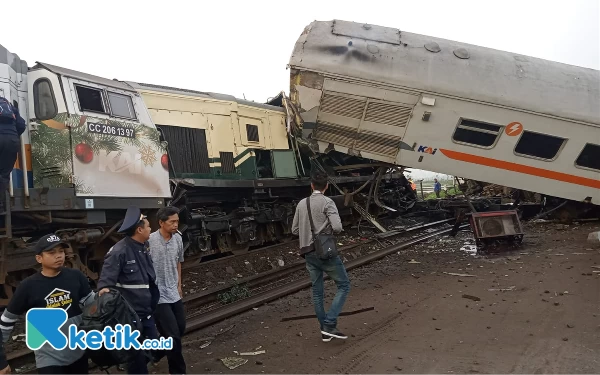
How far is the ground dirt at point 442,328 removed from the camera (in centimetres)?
411

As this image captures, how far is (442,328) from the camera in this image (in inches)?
197

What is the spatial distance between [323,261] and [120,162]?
3615mm

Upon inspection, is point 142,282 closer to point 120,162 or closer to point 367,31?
point 120,162

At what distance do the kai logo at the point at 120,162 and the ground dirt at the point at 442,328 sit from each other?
2762 millimetres

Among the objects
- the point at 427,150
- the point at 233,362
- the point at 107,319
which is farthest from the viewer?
the point at 427,150

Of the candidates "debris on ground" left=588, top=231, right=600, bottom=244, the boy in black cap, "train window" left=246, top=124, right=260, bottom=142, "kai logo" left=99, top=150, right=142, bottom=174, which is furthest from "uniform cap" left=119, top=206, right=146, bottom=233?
"debris on ground" left=588, top=231, right=600, bottom=244

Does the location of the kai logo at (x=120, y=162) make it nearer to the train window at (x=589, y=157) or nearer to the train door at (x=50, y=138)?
the train door at (x=50, y=138)

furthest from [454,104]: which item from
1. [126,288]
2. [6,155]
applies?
[6,155]

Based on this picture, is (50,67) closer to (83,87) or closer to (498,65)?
(83,87)

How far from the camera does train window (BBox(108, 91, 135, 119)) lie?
688cm

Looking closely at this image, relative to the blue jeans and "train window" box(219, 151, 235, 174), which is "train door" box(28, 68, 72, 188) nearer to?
the blue jeans

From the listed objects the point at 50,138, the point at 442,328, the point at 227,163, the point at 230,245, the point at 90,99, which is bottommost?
the point at 442,328

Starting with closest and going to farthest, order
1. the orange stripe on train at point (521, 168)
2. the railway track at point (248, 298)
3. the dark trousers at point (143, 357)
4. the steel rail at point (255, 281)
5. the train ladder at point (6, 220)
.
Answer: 1. the dark trousers at point (143, 357)
2. the railway track at point (248, 298)
3. the train ladder at point (6, 220)
4. the steel rail at point (255, 281)
5. the orange stripe on train at point (521, 168)

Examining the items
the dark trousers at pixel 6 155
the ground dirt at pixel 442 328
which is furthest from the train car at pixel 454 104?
the dark trousers at pixel 6 155
